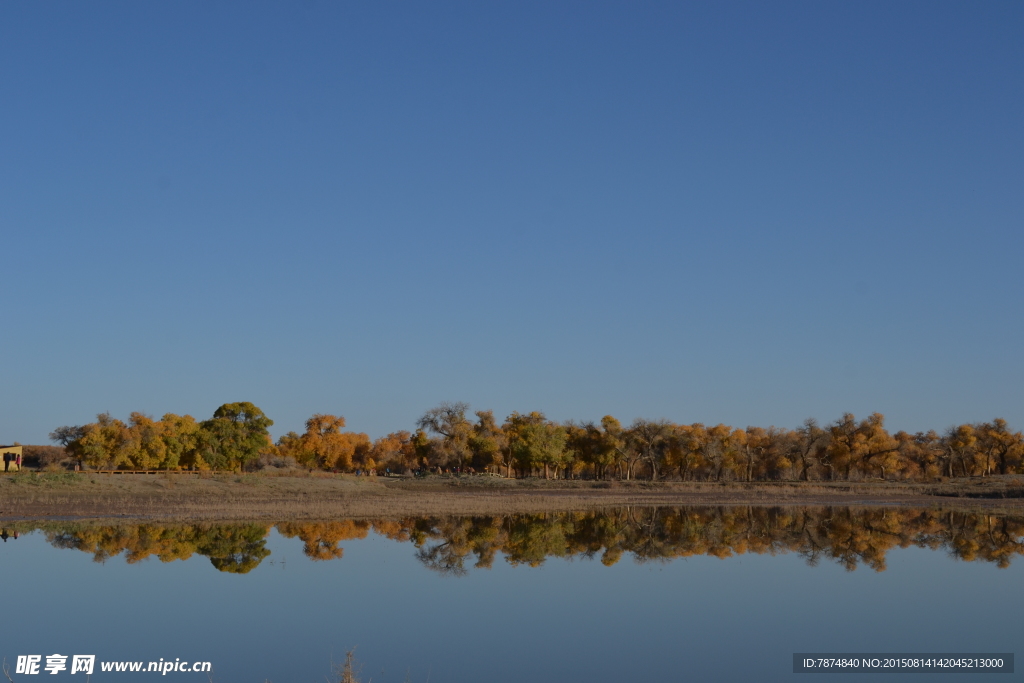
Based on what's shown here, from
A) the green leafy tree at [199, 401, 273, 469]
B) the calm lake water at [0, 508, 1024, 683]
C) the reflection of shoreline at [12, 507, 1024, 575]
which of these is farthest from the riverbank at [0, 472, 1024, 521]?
the green leafy tree at [199, 401, 273, 469]

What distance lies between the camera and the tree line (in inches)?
3669

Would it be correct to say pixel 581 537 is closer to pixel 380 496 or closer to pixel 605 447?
Result: pixel 380 496

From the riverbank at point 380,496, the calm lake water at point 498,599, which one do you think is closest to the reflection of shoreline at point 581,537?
the calm lake water at point 498,599

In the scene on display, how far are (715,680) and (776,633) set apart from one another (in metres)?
4.61

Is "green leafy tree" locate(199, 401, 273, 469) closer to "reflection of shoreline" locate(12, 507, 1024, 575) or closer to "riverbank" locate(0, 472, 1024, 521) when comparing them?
"riverbank" locate(0, 472, 1024, 521)

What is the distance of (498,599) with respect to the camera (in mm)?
24078

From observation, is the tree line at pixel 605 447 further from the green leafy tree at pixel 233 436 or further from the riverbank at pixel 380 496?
the riverbank at pixel 380 496

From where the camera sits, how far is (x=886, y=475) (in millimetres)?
114562

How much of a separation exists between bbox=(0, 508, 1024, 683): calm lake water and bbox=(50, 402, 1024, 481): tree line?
5385cm

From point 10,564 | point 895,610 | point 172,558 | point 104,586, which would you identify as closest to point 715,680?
point 895,610

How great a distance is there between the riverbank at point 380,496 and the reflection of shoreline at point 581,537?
4.73m

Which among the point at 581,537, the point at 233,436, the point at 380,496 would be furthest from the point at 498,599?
the point at 233,436

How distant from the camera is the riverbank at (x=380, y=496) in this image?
158ft

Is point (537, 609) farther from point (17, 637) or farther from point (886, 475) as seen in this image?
point (886, 475)
